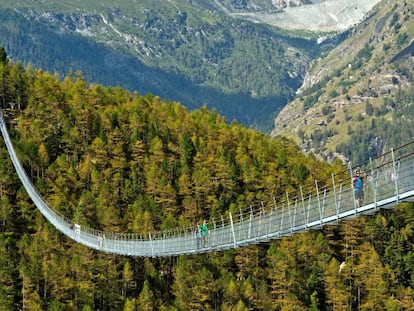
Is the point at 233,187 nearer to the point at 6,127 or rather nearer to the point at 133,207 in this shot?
the point at 133,207

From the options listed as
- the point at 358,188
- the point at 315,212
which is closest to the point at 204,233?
the point at 315,212

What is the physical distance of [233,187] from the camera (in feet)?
356

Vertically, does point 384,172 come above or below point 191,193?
below

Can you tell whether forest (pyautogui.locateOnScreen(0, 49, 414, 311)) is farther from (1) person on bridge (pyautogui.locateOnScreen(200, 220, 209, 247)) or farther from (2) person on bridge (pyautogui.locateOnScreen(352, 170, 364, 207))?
(2) person on bridge (pyautogui.locateOnScreen(352, 170, 364, 207))

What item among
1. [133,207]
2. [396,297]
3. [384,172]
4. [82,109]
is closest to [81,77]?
[82,109]

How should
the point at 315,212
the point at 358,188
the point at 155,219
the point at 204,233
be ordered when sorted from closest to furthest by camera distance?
the point at 358,188, the point at 315,212, the point at 204,233, the point at 155,219

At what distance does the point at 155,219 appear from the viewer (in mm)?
98438

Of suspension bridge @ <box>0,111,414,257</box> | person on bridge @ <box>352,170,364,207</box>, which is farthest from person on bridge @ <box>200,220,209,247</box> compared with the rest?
person on bridge @ <box>352,170,364,207</box>

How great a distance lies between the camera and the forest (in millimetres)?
88375

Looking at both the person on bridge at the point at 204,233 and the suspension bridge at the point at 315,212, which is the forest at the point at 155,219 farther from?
the person on bridge at the point at 204,233

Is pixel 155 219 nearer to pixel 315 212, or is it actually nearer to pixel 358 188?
pixel 315 212

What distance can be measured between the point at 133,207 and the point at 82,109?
73.9 feet

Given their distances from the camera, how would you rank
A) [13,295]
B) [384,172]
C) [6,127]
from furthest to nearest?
[6,127] → [13,295] → [384,172]

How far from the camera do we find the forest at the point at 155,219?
8838cm
